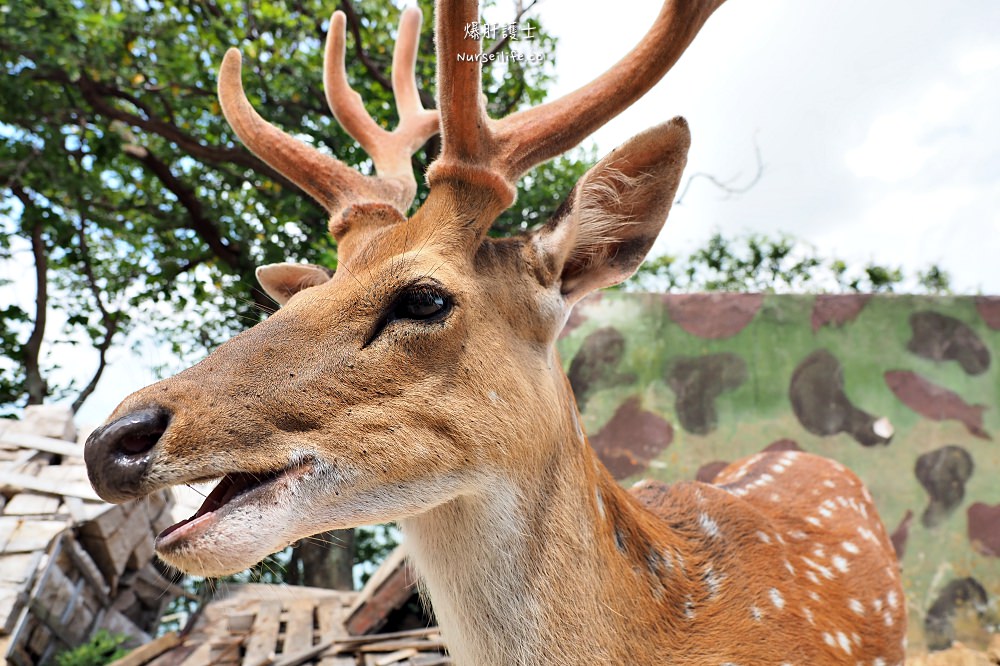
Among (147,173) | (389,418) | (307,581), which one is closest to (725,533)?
(389,418)

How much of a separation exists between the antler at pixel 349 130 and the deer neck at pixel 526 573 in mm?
875

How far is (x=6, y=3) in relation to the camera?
18.3ft

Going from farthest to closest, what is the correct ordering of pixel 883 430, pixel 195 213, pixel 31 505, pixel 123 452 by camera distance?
pixel 195 213, pixel 31 505, pixel 883 430, pixel 123 452

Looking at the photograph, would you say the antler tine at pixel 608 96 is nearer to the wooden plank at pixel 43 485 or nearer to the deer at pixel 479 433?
the deer at pixel 479 433

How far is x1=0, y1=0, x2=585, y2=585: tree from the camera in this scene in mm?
5918

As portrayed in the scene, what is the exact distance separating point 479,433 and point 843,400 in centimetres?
372

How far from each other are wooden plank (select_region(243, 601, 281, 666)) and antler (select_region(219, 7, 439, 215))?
292 cm

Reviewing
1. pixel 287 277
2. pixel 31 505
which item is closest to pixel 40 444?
pixel 31 505

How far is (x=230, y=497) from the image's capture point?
47.6 inches

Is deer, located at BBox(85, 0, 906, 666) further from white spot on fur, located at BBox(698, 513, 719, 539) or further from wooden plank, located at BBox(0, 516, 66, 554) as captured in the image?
wooden plank, located at BBox(0, 516, 66, 554)

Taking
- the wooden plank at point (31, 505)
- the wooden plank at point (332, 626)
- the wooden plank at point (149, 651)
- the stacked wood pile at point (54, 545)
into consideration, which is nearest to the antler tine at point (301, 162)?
the wooden plank at point (332, 626)

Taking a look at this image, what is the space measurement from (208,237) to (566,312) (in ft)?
19.3

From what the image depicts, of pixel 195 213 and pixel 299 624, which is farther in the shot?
pixel 195 213

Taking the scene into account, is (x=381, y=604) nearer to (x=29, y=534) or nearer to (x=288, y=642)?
(x=288, y=642)
